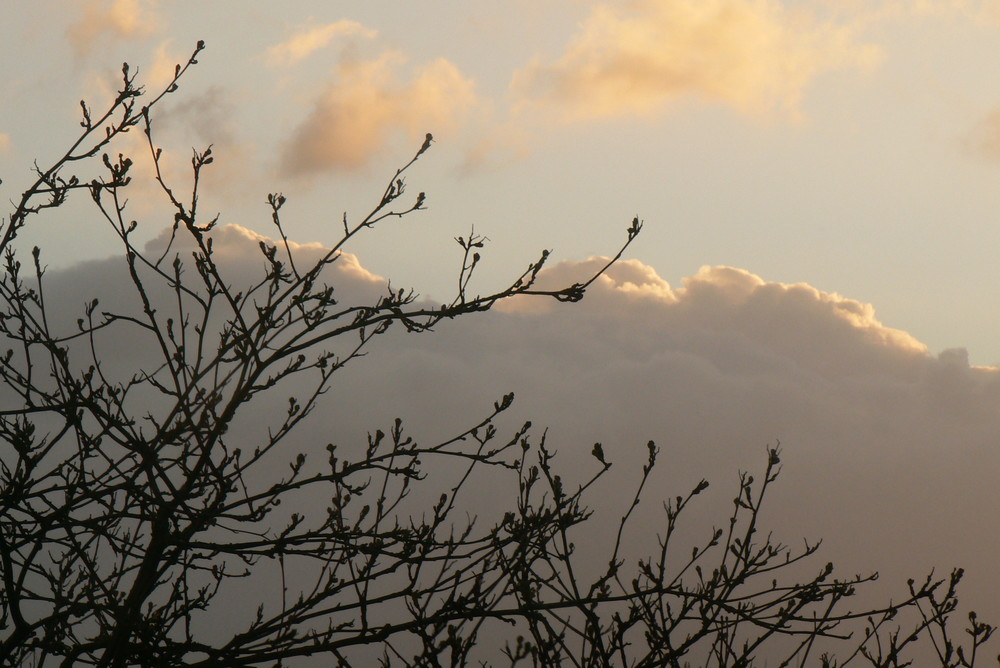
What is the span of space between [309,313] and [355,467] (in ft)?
3.65

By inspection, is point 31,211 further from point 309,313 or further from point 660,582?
point 660,582

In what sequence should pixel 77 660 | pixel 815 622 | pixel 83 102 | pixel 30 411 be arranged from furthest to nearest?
pixel 83 102
pixel 30 411
pixel 77 660
pixel 815 622

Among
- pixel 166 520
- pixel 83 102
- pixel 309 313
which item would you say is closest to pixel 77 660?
pixel 166 520

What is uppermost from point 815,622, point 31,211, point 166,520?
point 31,211

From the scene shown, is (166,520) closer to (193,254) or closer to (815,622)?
(193,254)

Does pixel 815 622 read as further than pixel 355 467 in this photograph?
No

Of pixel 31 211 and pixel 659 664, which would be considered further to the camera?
pixel 31 211

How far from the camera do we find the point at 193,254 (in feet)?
20.9

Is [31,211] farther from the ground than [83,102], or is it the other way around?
[83,102]

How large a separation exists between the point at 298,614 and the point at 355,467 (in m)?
0.96

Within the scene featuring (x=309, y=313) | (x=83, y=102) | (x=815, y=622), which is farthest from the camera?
(x=83, y=102)

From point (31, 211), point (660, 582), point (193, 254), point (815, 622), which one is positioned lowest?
point (815, 622)

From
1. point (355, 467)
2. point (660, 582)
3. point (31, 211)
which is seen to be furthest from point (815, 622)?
point (31, 211)

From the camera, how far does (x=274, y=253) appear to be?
6645 millimetres
